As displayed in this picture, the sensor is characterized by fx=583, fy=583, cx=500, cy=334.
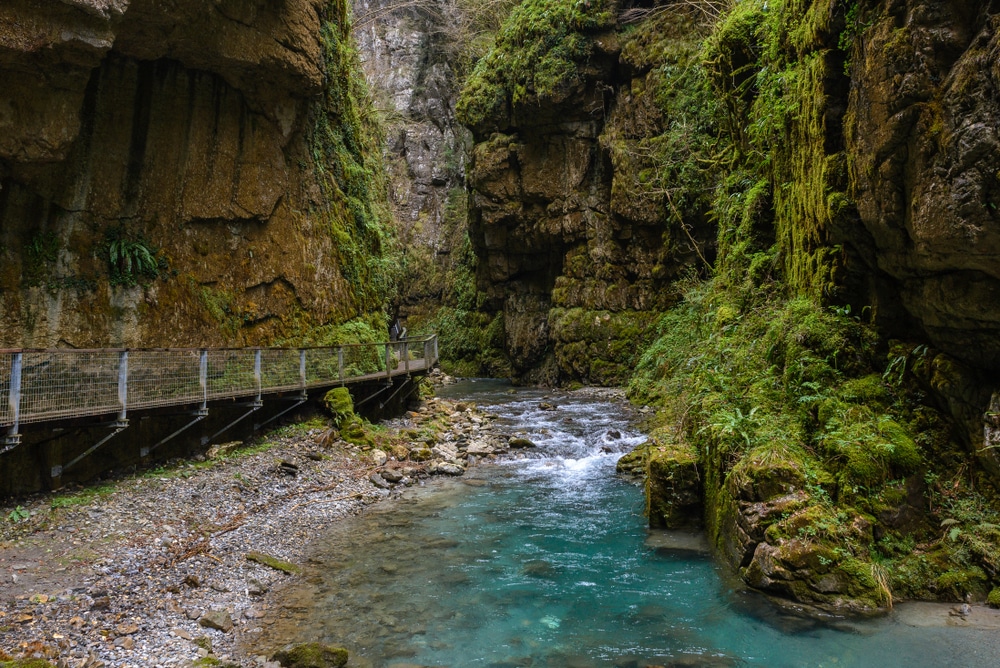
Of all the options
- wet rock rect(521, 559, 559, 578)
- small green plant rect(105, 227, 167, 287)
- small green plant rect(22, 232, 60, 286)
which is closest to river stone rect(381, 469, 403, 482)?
wet rock rect(521, 559, 559, 578)

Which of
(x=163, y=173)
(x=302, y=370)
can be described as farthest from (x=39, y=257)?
(x=302, y=370)

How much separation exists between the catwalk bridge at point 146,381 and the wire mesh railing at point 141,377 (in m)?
0.01

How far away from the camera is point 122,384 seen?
8477mm

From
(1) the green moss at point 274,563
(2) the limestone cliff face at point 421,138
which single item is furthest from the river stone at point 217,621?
(2) the limestone cliff face at point 421,138

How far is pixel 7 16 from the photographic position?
25.5 feet

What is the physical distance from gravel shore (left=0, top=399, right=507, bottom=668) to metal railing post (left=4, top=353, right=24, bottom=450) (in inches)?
36.3

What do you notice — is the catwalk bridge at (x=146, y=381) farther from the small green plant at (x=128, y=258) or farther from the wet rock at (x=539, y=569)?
the wet rock at (x=539, y=569)

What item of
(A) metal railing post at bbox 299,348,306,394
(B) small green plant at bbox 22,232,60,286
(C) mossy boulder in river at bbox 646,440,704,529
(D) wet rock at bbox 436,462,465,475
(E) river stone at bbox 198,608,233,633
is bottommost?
(D) wet rock at bbox 436,462,465,475

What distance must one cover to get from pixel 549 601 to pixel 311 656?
2670 millimetres

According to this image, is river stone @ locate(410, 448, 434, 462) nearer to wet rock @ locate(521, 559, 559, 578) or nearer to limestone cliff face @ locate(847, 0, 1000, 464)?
wet rock @ locate(521, 559, 559, 578)

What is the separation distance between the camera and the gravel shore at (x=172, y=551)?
5273 millimetres

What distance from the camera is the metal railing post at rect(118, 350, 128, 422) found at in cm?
842

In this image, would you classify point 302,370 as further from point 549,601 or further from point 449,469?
point 549,601

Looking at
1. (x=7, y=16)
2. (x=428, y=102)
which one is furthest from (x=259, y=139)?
(x=428, y=102)
